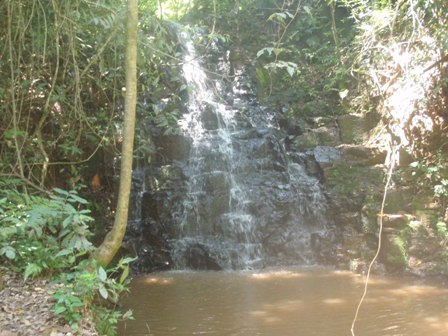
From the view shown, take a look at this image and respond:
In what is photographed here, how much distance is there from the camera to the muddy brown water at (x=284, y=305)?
4.83m

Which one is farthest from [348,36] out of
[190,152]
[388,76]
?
[190,152]

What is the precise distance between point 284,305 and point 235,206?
323 centimetres

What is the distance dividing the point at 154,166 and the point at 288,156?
278cm

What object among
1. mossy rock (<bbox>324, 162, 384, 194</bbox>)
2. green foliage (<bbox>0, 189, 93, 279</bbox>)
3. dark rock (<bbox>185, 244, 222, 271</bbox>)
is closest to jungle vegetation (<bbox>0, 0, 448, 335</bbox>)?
green foliage (<bbox>0, 189, 93, 279</bbox>)

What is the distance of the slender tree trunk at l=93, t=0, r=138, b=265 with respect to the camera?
156 inches

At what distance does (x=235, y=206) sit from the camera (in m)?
8.60

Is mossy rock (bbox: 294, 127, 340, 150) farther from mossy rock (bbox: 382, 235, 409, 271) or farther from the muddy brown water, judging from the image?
the muddy brown water

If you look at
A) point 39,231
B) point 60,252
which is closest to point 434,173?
point 60,252

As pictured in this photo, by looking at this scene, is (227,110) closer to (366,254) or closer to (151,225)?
(151,225)

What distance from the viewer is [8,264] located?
159 inches

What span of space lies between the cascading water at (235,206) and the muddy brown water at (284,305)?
764 mm

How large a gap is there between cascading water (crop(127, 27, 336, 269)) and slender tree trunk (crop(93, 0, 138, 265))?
389cm

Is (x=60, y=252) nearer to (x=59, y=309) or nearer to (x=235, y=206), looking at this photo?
(x=59, y=309)

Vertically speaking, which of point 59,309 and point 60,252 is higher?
point 60,252
